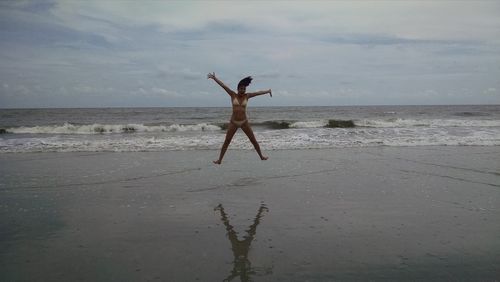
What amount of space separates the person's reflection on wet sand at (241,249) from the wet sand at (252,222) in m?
0.01

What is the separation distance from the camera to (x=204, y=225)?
5473 millimetres

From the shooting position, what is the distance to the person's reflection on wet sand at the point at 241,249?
3900 millimetres

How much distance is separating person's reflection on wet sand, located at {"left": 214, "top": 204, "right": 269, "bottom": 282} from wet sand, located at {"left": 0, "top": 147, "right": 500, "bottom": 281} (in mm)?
14

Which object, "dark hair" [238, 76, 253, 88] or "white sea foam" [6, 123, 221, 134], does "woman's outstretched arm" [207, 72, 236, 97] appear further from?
"white sea foam" [6, 123, 221, 134]

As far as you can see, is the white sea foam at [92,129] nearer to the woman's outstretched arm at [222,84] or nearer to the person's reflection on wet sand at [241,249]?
the woman's outstretched arm at [222,84]

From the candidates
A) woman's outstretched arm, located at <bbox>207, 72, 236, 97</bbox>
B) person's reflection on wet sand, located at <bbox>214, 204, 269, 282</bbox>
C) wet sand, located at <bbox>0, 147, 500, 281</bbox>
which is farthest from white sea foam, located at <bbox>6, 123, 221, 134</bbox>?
person's reflection on wet sand, located at <bbox>214, 204, 269, 282</bbox>

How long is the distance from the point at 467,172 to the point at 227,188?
5.86 metres

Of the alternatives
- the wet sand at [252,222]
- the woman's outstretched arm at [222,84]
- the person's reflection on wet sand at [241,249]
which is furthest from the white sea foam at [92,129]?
the person's reflection on wet sand at [241,249]

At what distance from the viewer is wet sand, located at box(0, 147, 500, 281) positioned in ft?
13.2

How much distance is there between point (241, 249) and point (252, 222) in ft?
3.49

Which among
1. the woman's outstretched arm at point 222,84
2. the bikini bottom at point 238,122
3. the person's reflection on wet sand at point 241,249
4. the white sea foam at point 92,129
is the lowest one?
the person's reflection on wet sand at point 241,249

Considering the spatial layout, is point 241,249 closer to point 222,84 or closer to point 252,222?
point 252,222

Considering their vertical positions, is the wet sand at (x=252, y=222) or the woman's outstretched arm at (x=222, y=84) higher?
the woman's outstretched arm at (x=222, y=84)

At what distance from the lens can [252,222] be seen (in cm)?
558
